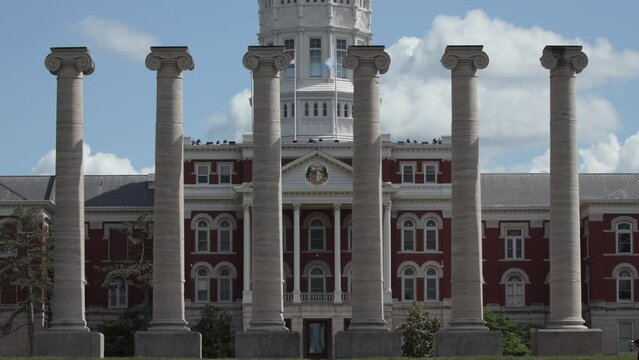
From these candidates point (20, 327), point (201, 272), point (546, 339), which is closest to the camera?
point (546, 339)

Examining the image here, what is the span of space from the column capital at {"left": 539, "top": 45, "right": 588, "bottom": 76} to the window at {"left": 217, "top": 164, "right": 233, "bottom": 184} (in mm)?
71137

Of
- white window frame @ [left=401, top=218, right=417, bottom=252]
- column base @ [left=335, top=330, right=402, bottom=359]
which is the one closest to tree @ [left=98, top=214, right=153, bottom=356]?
white window frame @ [left=401, top=218, right=417, bottom=252]

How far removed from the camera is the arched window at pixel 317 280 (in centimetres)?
18138

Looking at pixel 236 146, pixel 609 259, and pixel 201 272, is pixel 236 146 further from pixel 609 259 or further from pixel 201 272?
pixel 609 259

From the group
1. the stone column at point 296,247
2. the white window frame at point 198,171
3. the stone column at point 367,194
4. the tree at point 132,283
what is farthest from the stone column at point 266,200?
the white window frame at point 198,171

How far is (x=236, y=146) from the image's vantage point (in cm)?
18362

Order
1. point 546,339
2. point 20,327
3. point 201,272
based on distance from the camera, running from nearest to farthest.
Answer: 1. point 546,339
2. point 20,327
3. point 201,272

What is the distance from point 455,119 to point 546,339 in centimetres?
1373


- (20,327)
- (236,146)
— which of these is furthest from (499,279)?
(20,327)

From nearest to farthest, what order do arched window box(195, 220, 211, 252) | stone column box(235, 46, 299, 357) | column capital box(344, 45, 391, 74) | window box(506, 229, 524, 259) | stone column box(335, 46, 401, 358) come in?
stone column box(335, 46, 401, 358)
stone column box(235, 46, 299, 357)
column capital box(344, 45, 391, 74)
arched window box(195, 220, 211, 252)
window box(506, 229, 524, 259)

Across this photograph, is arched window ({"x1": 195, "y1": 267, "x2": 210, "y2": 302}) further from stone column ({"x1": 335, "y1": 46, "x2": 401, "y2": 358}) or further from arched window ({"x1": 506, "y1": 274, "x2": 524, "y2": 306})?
stone column ({"x1": 335, "y1": 46, "x2": 401, "y2": 358})

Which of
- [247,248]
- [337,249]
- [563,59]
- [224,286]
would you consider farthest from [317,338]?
[563,59]

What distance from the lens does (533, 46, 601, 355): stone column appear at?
115 meters

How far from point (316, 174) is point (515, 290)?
2232 centimetres
